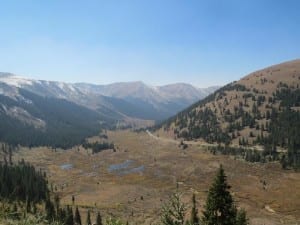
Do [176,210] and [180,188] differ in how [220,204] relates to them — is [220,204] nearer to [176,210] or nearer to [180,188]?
[176,210]

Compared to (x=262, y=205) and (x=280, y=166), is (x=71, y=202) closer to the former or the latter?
(x=262, y=205)

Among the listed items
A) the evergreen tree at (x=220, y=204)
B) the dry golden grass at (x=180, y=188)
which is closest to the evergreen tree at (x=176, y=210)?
the evergreen tree at (x=220, y=204)

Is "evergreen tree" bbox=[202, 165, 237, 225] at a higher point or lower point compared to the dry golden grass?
higher

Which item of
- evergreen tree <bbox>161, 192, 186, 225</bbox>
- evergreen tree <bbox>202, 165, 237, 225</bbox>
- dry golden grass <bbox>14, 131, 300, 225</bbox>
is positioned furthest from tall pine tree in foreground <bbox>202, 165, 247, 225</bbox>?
dry golden grass <bbox>14, 131, 300, 225</bbox>

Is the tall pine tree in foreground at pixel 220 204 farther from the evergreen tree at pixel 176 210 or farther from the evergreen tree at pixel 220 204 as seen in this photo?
the evergreen tree at pixel 176 210

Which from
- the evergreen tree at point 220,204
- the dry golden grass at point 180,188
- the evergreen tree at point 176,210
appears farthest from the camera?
the dry golden grass at point 180,188

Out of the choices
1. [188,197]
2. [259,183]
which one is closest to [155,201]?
[188,197]

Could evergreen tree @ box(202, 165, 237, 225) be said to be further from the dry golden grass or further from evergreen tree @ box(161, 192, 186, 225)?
the dry golden grass

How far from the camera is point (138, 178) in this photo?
181875mm

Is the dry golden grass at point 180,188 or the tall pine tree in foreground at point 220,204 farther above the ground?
the tall pine tree in foreground at point 220,204

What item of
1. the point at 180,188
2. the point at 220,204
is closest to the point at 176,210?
the point at 220,204

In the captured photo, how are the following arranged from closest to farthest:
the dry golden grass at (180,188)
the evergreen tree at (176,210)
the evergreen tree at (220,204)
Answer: the evergreen tree at (176,210) < the evergreen tree at (220,204) < the dry golden grass at (180,188)

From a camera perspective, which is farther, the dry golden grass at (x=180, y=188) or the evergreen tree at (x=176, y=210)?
the dry golden grass at (x=180, y=188)

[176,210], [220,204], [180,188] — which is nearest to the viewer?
[176,210]
